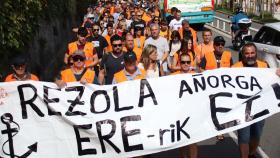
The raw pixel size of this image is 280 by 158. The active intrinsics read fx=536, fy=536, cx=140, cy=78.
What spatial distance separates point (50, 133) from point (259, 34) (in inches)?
287

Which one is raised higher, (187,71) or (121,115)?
(187,71)

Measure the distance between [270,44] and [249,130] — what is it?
5143 mm

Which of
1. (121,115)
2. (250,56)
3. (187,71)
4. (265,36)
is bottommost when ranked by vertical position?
(121,115)

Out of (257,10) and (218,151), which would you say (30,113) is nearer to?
(218,151)

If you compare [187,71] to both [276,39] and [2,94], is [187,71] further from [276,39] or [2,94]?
[276,39]

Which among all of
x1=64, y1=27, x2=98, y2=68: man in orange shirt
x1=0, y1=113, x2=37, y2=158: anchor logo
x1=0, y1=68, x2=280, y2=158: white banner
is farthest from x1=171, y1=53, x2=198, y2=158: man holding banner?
x1=64, y1=27, x2=98, y2=68: man in orange shirt

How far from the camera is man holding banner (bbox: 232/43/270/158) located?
682cm

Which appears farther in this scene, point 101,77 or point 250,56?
point 101,77

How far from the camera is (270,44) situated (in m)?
11.6

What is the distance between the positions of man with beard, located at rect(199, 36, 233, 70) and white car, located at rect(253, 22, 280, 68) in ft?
9.88

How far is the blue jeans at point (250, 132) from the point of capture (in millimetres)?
6809

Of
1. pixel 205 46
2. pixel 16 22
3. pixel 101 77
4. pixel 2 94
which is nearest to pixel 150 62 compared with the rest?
pixel 101 77

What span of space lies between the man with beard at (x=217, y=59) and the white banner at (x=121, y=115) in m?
1.47

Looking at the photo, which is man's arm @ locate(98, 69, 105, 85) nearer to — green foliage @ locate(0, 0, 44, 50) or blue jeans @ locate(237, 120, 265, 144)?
green foliage @ locate(0, 0, 44, 50)
